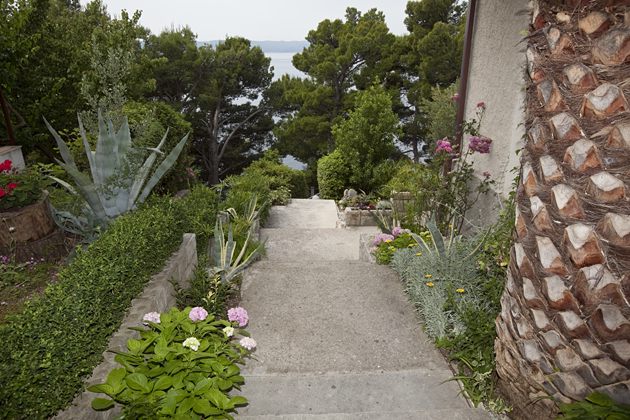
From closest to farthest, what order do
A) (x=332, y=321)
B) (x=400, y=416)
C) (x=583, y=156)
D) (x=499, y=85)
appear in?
(x=583, y=156) < (x=400, y=416) < (x=332, y=321) < (x=499, y=85)

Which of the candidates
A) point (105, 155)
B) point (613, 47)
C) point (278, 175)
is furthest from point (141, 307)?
point (278, 175)

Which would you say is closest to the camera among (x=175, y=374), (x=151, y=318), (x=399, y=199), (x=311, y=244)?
(x=175, y=374)

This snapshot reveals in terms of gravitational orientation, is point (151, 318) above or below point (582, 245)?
below

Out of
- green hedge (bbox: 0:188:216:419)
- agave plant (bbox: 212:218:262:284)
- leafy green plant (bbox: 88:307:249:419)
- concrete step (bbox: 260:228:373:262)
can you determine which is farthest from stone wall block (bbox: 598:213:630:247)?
concrete step (bbox: 260:228:373:262)

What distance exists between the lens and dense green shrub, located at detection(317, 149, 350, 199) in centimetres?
1042

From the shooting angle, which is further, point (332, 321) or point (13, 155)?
point (13, 155)

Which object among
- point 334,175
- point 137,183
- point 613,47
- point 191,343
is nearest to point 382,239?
point 137,183

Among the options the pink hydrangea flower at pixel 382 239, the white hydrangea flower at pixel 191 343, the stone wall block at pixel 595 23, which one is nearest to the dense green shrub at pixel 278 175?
the pink hydrangea flower at pixel 382 239

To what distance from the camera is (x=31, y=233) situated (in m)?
3.66

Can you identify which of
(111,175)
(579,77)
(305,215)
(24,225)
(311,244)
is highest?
(579,77)

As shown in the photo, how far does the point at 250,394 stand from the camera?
8.60ft

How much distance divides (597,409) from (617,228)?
77cm

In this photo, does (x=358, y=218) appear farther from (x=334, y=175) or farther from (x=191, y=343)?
(x=191, y=343)

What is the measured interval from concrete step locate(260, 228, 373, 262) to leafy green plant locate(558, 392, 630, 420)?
4.58 m
